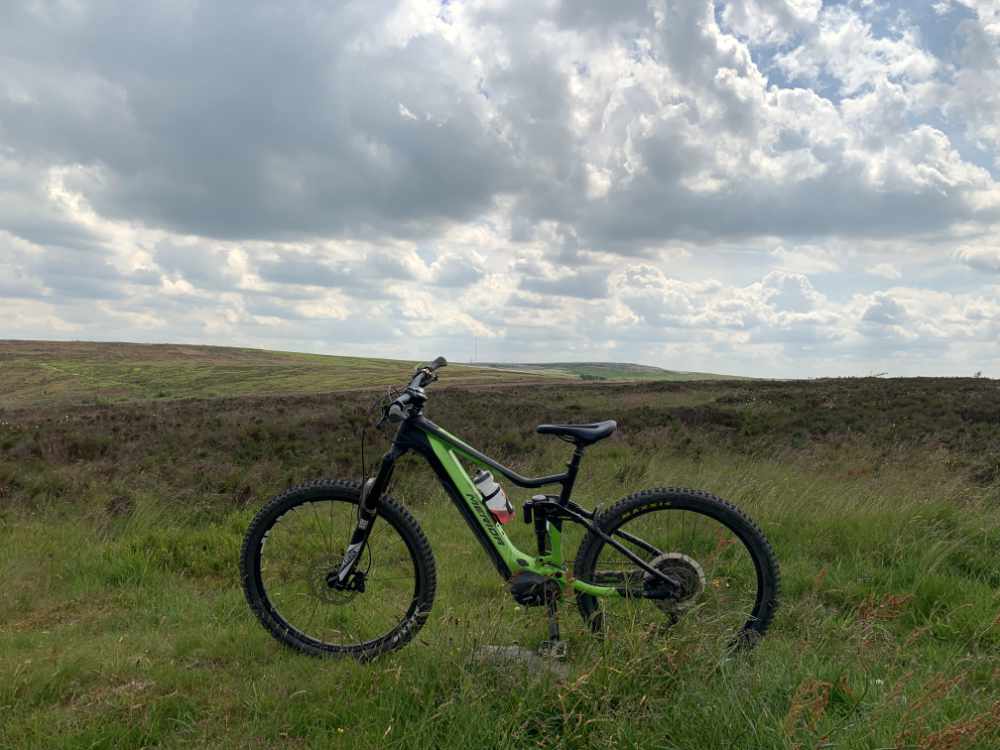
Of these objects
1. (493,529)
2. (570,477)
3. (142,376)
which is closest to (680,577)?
(570,477)

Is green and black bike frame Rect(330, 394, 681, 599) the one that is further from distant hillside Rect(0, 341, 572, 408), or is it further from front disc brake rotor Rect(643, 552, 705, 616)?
distant hillside Rect(0, 341, 572, 408)

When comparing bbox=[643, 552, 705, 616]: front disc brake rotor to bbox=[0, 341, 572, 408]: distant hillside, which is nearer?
bbox=[643, 552, 705, 616]: front disc brake rotor

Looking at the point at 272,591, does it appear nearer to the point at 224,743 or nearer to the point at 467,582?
the point at 224,743

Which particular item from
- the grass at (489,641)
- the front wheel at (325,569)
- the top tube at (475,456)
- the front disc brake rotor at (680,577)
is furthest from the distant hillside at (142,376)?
the front disc brake rotor at (680,577)

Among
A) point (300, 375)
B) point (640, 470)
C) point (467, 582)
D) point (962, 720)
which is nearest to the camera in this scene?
point (962, 720)

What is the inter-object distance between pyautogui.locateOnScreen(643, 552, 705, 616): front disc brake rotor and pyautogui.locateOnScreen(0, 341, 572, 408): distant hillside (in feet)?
144

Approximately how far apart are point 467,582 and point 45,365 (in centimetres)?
8252

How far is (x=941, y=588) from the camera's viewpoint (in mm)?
4672

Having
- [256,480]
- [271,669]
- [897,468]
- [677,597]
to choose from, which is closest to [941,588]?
[677,597]

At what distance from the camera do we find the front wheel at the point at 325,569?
3.90m

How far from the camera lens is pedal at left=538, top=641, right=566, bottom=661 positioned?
3230 mm

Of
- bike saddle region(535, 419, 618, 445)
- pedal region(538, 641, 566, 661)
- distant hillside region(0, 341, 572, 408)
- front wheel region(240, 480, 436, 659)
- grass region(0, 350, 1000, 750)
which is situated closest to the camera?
grass region(0, 350, 1000, 750)

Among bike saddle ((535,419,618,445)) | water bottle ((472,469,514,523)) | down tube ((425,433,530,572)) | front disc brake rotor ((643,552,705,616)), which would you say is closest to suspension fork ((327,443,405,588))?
down tube ((425,433,530,572))

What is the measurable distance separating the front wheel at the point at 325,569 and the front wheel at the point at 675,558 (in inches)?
41.2
